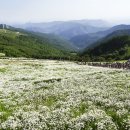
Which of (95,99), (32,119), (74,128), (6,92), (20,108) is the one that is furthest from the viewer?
(6,92)

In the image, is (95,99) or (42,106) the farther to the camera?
(95,99)

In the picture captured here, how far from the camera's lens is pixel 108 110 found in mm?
29516

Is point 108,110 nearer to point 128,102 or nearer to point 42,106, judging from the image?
point 128,102

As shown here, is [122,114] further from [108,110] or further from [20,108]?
[20,108]

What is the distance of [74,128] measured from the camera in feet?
81.4

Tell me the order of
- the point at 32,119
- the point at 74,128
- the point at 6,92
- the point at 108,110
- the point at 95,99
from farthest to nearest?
the point at 6,92 → the point at 95,99 → the point at 108,110 → the point at 32,119 → the point at 74,128

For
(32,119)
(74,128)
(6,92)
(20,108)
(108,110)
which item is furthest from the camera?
(6,92)

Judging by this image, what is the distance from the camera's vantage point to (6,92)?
42.0 m

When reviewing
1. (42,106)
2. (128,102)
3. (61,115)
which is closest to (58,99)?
(42,106)

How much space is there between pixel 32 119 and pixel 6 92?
15781 mm

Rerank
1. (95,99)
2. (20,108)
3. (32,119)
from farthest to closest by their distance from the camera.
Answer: (95,99) → (20,108) → (32,119)

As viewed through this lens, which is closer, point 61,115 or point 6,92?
point 61,115

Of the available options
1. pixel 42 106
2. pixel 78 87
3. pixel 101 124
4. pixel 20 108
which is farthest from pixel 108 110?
pixel 78 87

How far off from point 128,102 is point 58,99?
9251 millimetres
